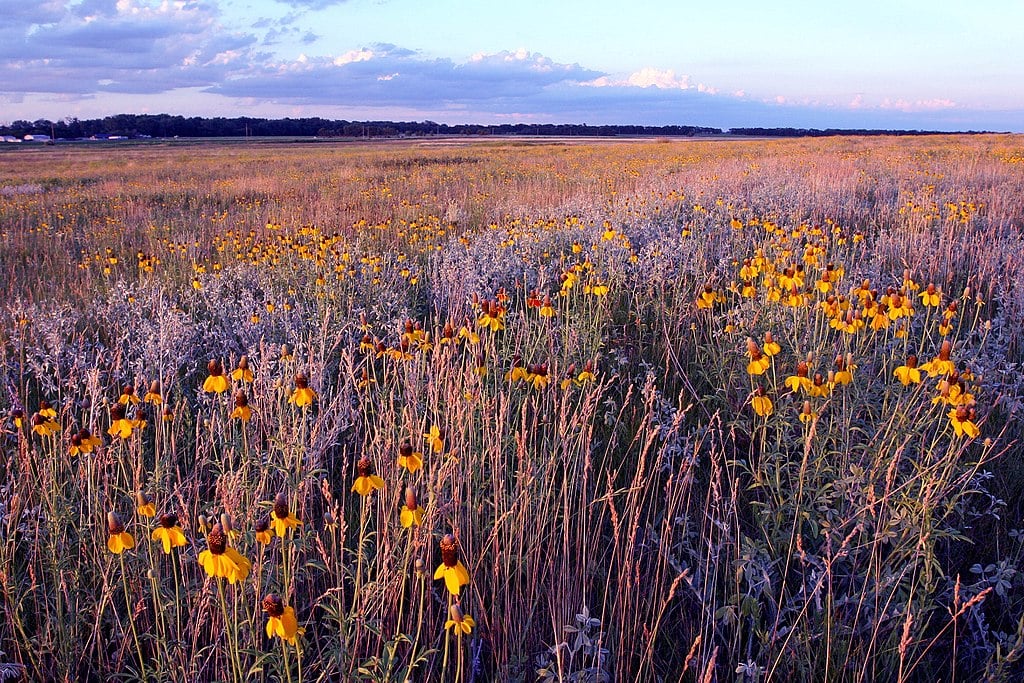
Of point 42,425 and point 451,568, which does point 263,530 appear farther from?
point 42,425

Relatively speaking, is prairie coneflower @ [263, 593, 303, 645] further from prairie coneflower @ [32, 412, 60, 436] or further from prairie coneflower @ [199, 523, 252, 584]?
prairie coneflower @ [32, 412, 60, 436]

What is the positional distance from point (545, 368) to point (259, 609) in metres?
1.41

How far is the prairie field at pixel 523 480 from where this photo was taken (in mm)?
2018

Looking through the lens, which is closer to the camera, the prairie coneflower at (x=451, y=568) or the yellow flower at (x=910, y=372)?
the prairie coneflower at (x=451, y=568)

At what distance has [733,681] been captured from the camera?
6.92 feet

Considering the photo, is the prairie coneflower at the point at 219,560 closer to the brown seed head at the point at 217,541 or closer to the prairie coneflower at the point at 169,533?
the brown seed head at the point at 217,541

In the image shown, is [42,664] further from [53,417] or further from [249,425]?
[249,425]

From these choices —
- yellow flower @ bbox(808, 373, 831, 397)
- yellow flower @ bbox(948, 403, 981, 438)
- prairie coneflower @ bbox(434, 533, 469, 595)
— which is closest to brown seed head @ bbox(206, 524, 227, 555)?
prairie coneflower @ bbox(434, 533, 469, 595)

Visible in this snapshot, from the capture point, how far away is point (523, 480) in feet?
7.98

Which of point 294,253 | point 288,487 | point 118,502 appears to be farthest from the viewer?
point 294,253

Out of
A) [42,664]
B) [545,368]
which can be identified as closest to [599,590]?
[545,368]

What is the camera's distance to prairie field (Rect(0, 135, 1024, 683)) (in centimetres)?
202

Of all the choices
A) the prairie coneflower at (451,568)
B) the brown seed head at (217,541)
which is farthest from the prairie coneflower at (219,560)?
the prairie coneflower at (451,568)

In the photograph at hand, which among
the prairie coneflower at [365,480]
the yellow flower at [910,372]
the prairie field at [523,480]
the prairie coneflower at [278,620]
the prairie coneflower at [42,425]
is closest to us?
the prairie coneflower at [278,620]
